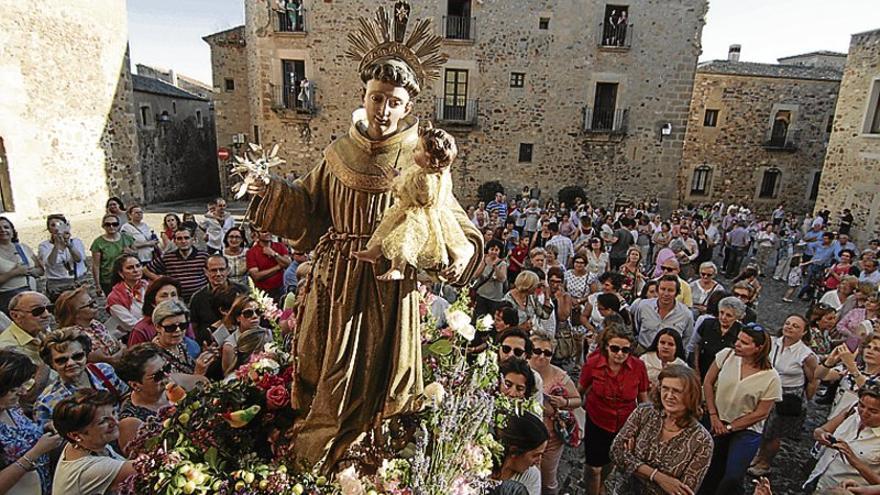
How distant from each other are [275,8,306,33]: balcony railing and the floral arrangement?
19.3 metres

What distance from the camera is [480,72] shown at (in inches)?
783

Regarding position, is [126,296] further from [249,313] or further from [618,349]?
[618,349]

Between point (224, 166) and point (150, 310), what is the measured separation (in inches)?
800

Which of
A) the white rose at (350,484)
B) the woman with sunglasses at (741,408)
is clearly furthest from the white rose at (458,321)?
the woman with sunglasses at (741,408)

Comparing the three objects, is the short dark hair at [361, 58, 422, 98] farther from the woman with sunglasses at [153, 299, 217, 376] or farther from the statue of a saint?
the woman with sunglasses at [153, 299, 217, 376]

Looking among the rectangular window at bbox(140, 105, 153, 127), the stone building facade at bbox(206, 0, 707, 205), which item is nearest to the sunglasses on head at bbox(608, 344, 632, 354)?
the stone building facade at bbox(206, 0, 707, 205)

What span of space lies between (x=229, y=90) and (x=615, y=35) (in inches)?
663

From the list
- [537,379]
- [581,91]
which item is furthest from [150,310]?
[581,91]

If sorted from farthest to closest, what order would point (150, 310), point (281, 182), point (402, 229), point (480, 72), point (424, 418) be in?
point (480, 72)
point (150, 310)
point (424, 418)
point (281, 182)
point (402, 229)

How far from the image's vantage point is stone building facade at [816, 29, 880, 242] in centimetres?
1617

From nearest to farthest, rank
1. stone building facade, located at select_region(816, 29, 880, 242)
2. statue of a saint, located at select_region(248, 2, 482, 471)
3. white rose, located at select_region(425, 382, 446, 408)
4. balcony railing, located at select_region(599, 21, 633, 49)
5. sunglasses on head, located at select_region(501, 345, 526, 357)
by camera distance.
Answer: statue of a saint, located at select_region(248, 2, 482, 471) < white rose, located at select_region(425, 382, 446, 408) < sunglasses on head, located at select_region(501, 345, 526, 357) < stone building facade, located at select_region(816, 29, 880, 242) < balcony railing, located at select_region(599, 21, 633, 49)

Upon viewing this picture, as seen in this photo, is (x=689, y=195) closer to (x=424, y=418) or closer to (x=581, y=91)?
(x=581, y=91)

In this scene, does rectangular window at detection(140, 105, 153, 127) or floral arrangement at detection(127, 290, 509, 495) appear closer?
floral arrangement at detection(127, 290, 509, 495)

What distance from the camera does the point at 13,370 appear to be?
2.85 metres
